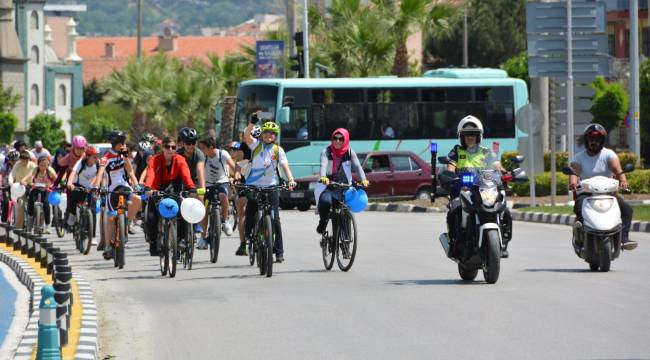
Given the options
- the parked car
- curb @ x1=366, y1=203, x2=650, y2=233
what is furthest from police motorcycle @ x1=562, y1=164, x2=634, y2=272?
the parked car

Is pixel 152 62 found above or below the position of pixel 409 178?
above

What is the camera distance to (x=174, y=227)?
1812cm

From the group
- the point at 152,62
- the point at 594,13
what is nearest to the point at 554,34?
the point at 594,13

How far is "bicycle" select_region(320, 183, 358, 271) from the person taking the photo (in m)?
18.1

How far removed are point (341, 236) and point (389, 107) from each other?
81.4ft

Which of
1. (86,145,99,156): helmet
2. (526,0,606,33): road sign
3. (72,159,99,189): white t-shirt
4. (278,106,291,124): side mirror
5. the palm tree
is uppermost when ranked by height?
the palm tree

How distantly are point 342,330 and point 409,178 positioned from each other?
26.7 meters

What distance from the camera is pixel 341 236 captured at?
1831 cm

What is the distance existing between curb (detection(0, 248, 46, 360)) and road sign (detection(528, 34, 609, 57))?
14586mm

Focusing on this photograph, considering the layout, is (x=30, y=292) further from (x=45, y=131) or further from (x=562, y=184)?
(x=45, y=131)

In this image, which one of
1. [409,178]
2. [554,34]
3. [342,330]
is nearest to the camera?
[342,330]

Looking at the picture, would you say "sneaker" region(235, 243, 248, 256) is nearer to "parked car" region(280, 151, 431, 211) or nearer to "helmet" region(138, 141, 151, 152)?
"helmet" region(138, 141, 151, 152)

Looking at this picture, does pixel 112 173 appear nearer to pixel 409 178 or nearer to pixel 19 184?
pixel 19 184

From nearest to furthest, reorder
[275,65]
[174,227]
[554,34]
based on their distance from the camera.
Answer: [174,227]
[554,34]
[275,65]
